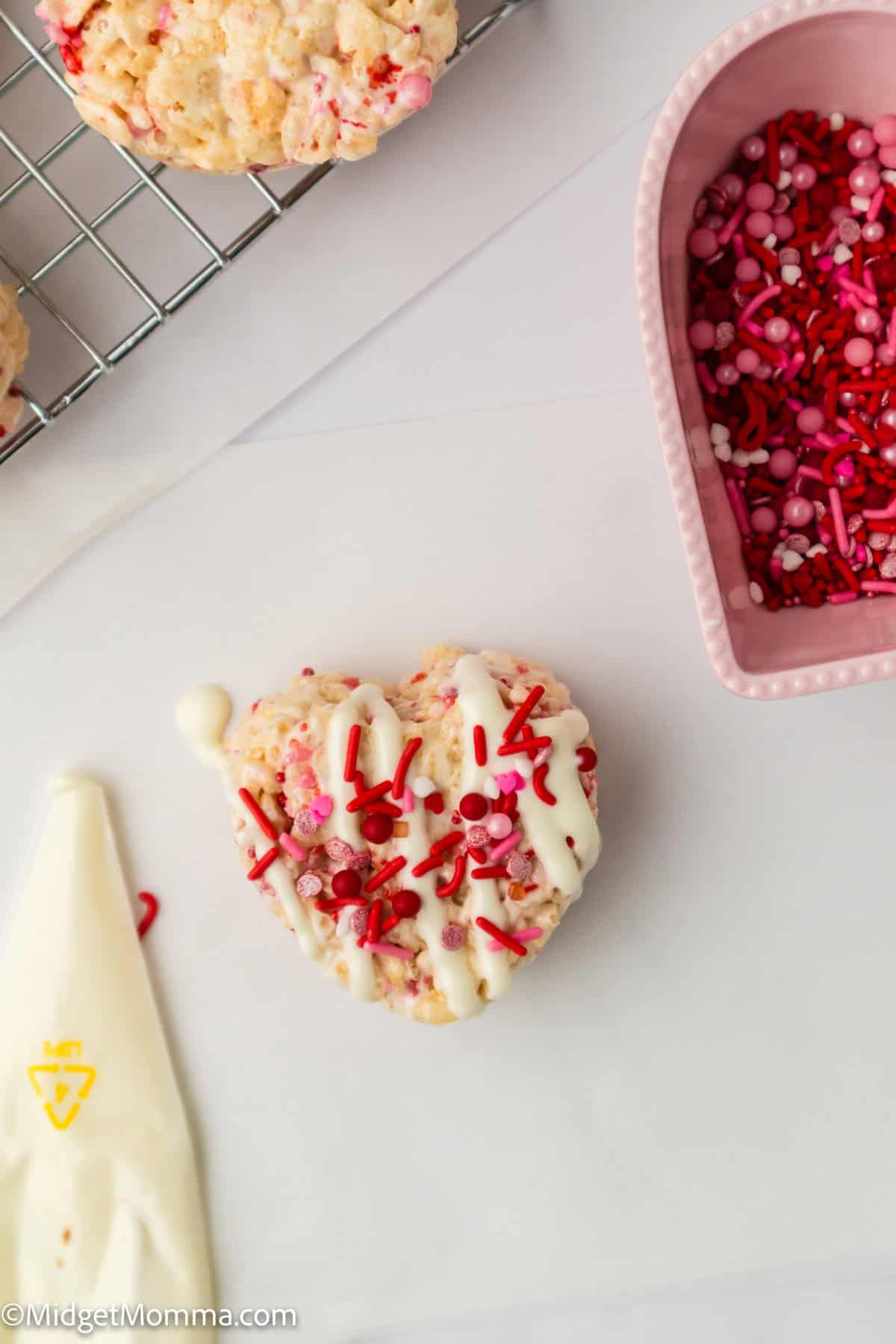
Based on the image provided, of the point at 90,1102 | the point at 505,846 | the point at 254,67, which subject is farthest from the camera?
the point at 90,1102

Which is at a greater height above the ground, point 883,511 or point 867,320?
point 867,320

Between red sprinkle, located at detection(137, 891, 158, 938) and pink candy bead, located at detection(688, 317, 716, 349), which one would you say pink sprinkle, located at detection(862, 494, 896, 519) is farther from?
red sprinkle, located at detection(137, 891, 158, 938)

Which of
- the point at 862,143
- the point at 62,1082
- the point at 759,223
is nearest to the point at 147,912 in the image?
the point at 62,1082

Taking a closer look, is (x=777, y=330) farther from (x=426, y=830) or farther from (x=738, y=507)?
(x=426, y=830)

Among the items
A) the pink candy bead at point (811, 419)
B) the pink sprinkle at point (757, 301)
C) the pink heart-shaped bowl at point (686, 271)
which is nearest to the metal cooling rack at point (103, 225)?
the pink heart-shaped bowl at point (686, 271)

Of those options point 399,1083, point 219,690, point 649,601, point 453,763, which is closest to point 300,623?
point 219,690

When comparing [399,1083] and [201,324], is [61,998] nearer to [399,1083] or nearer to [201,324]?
[399,1083]

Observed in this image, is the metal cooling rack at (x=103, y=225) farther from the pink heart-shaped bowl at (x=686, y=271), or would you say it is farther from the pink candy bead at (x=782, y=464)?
the pink candy bead at (x=782, y=464)
